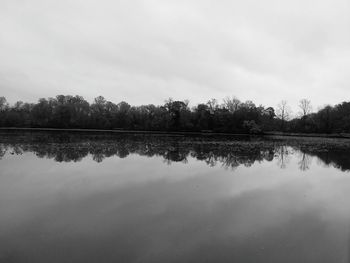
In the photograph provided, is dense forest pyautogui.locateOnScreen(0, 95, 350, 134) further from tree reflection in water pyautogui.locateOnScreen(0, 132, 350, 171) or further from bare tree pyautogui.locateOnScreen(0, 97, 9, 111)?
tree reflection in water pyautogui.locateOnScreen(0, 132, 350, 171)

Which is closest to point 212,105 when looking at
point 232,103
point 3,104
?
point 232,103

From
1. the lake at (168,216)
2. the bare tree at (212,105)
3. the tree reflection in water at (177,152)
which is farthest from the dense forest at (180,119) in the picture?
the lake at (168,216)

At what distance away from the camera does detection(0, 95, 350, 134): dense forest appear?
260 ft

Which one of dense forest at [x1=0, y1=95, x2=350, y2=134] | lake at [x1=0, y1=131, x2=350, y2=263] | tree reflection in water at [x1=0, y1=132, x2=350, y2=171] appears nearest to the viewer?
lake at [x1=0, y1=131, x2=350, y2=263]

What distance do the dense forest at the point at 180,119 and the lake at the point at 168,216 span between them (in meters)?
66.5

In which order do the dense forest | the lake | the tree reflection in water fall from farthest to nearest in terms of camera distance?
the dense forest
the tree reflection in water
the lake

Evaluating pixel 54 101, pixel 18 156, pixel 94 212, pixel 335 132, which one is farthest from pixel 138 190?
pixel 54 101

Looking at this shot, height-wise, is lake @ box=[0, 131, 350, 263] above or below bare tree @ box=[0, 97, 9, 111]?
Answer: below

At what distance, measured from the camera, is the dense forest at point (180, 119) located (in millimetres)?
79375

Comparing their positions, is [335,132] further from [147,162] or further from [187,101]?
[147,162]

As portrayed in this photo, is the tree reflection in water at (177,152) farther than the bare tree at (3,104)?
No

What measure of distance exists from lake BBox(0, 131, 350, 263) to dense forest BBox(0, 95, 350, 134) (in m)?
66.5

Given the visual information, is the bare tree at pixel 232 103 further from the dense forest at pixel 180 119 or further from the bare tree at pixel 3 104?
the bare tree at pixel 3 104

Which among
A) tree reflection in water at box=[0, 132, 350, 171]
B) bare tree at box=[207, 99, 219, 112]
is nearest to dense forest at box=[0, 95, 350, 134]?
bare tree at box=[207, 99, 219, 112]
